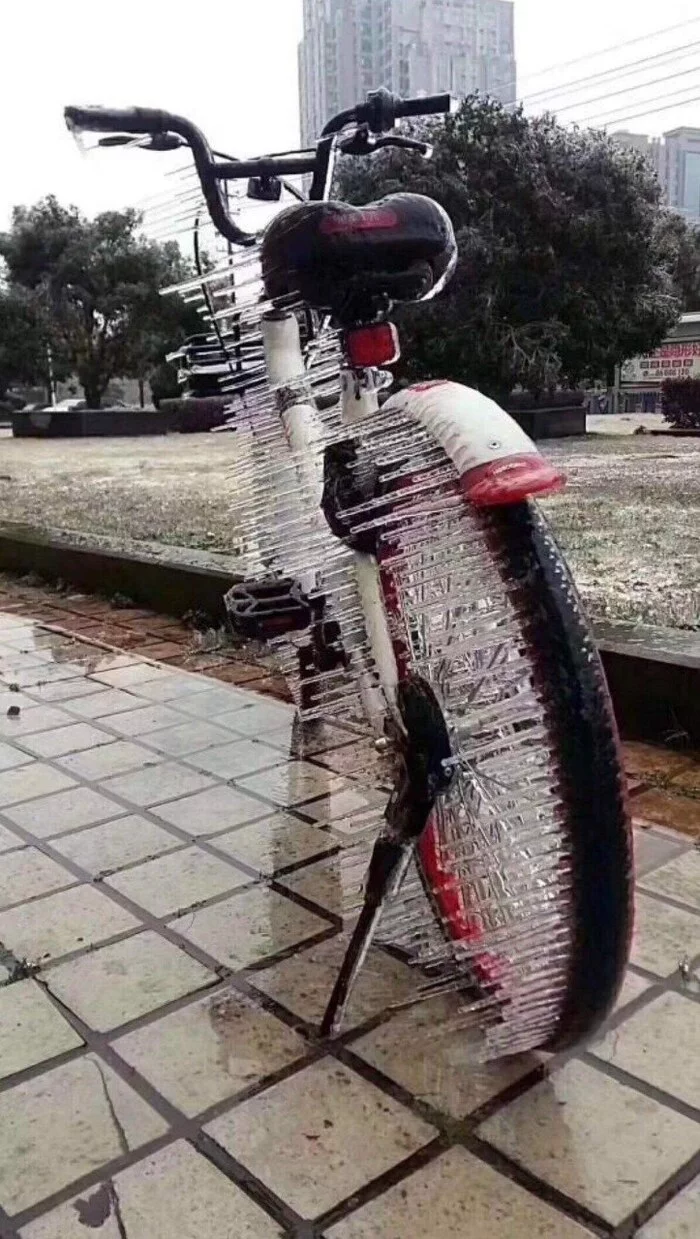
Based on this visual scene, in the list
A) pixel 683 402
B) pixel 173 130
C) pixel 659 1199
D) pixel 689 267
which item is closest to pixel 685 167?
pixel 689 267

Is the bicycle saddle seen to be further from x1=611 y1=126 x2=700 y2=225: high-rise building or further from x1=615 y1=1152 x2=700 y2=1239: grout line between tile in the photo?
x1=611 y1=126 x2=700 y2=225: high-rise building

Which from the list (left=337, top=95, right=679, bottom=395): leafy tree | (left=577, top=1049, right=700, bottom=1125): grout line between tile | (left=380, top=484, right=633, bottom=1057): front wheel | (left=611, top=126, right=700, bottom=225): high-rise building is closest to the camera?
(left=380, top=484, right=633, bottom=1057): front wheel

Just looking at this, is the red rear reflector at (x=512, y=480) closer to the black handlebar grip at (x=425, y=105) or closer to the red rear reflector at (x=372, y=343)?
the red rear reflector at (x=372, y=343)

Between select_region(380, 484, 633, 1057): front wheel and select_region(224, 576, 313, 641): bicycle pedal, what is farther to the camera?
select_region(224, 576, 313, 641): bicycle pedal

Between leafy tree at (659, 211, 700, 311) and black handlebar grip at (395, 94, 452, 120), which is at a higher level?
leafy tree at (659, 211, 700, 311)

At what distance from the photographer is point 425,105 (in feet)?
7.23

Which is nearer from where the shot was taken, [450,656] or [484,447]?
[484,447]

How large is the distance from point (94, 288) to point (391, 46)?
53.4 feet

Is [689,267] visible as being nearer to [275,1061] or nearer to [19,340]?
[19,340]

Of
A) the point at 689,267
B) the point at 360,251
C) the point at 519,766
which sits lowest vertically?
the point at 519,766

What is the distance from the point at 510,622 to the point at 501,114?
42.5 feet

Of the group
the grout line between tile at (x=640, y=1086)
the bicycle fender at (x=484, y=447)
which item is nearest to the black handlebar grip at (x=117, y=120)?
the bicycle fender at (x=484, y=447)

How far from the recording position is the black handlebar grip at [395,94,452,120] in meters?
2.18

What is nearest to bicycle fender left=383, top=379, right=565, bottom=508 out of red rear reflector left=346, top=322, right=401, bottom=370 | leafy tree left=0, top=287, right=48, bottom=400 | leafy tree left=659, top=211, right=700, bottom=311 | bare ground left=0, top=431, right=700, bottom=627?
red rear reflector left=346, top=322, right=401, bottom=370
